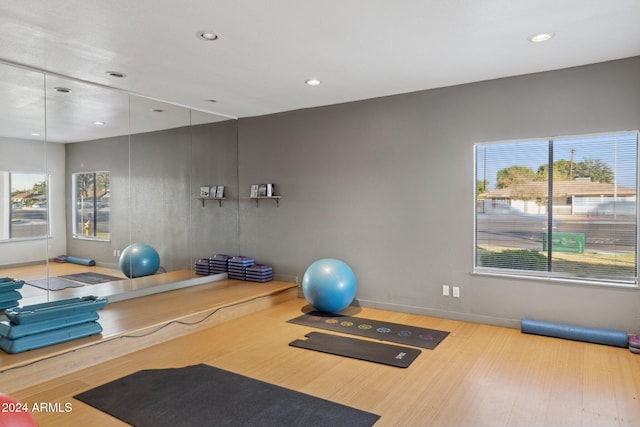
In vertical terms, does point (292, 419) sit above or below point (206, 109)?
below

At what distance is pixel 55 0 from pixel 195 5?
0.87 meters

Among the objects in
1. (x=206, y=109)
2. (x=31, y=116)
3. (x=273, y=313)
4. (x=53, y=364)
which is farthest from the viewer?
(x=206, y=109)

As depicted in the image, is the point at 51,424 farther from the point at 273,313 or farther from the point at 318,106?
the point at 318,106

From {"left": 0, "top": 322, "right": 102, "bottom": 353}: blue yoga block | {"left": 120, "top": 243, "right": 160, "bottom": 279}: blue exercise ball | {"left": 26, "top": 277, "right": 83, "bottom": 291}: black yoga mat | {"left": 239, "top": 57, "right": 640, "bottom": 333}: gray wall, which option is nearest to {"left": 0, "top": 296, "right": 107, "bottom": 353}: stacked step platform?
{"left": 0, "top": 322, "right": 102, "bottom": 353}: blue yoga block

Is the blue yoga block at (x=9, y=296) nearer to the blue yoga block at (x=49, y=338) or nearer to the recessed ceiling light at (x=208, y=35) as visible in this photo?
the blue yoga block at (x=49, y=338)

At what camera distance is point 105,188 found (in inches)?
182

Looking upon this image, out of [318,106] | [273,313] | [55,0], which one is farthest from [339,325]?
[55,0]

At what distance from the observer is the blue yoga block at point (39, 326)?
10.3 feet

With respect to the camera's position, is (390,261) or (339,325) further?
(390,261)

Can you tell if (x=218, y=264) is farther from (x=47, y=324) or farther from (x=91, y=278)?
(x=47, y=324)

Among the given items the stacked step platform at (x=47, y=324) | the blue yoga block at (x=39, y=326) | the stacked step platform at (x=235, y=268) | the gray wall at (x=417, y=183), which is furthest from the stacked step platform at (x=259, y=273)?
the blue yoga block at (x=39, y=326)

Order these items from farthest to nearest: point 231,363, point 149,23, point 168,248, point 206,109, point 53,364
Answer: point 206,109, point 168,248, point 231,363, point 53,364, point 149,23

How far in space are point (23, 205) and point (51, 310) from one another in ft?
4.00

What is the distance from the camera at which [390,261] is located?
199 inches
